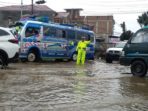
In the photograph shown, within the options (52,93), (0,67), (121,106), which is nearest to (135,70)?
(0,67)

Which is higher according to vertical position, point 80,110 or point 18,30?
point 18,30

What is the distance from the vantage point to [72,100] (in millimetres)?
10219

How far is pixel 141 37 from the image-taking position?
56.1ft

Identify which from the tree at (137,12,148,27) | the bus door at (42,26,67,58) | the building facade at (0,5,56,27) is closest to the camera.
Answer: the bus door at (42,26,67,58)

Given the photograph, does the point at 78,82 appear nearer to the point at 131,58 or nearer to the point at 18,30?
the point at 131,58

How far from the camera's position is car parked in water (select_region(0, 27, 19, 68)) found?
18.2m

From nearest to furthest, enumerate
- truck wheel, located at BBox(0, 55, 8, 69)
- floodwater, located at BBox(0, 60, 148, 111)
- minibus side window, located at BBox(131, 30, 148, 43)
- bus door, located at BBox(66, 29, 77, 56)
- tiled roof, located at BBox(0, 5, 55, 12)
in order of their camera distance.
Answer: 1. floodwater, located at BBox(0, 60, 148, 111)
2. minibus side window, located at BBox(131, 30, 148, 43)
3. truck wheel, located at BBox(0, 55, 8, 69)
4. bus door, located at BBox(66, 29, 77, 56)
5. tiled roof, located at BBox(0, 5, 55, 12)

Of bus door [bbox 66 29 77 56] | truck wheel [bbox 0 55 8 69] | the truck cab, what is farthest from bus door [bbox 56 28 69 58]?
the truck cab

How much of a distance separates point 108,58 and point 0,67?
535 inches

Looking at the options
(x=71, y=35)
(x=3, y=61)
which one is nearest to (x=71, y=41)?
(x=71, y=35)

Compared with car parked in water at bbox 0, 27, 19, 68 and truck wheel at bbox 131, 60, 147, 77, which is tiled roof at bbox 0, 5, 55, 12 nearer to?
car parked in water at bbox 0, 27, 19, 68

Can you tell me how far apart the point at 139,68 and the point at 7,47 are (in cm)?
527

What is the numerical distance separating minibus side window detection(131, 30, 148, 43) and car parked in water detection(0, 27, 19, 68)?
15.5 ft

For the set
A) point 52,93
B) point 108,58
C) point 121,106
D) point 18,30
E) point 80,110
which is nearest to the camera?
point 80,110
